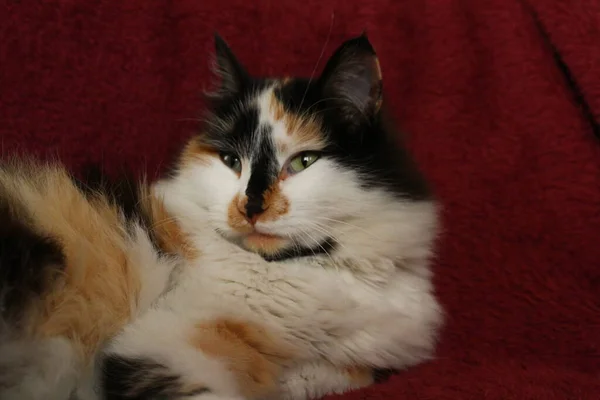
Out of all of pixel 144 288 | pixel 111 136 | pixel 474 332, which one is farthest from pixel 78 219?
pixel 474 332

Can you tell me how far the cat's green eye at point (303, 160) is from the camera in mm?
945

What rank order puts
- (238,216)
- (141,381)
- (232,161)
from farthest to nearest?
1. (232,161)
2. (238,216)
3. (141,381)

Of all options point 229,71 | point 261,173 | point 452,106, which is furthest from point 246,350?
point 452,106

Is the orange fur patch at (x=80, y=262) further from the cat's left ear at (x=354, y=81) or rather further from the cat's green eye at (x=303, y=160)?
the cat's left ear at (x=354, y=81)

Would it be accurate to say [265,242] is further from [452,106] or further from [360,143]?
[452,106]

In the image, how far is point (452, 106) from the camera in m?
1.37

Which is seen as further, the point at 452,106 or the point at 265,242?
the point at 452,106

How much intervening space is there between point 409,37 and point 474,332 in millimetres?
739

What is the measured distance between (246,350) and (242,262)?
0.47ft

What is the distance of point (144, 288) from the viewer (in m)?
0.91

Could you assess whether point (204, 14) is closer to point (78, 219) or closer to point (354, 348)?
point (78, 219)

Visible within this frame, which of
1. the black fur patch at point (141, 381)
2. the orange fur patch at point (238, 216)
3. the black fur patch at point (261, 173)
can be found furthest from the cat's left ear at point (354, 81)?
the black fur patch at point (141, 381)

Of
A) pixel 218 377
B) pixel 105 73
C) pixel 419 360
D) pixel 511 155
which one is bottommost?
pixel 419 360

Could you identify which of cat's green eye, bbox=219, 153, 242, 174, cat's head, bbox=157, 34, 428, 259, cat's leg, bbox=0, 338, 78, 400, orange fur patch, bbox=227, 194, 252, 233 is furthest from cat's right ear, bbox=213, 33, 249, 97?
cat's leg, bbox=0, 338, 78, 400
